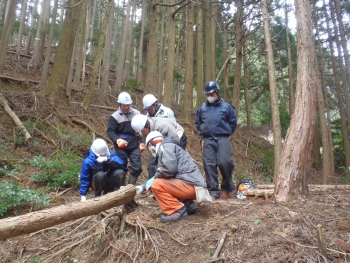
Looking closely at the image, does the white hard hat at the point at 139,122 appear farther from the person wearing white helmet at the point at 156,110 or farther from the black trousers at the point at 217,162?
the black trousers at the point at 217,162

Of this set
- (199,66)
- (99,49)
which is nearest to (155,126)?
(99,49)

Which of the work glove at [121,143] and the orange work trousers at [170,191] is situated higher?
the work glove at [121,143]

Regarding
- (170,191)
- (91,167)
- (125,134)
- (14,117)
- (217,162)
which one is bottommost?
(170,191)

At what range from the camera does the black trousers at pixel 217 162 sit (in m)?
5.20

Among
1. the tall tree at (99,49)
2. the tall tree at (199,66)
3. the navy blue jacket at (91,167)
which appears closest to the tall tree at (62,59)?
the tall tree at (99,49)

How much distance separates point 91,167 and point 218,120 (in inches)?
89.3

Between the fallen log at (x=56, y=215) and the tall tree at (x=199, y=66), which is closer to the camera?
the fallen log at (x=56, y=215)

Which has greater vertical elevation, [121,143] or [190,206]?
[121,143]

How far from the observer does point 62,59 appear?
384 inches

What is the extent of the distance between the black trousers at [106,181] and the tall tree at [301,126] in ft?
8.34

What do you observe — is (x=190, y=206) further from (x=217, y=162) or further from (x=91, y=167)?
(x=91, y=167)

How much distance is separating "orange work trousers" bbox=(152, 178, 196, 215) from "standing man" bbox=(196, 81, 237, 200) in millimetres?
1272

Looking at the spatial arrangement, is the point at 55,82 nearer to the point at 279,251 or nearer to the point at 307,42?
the point at 307,42

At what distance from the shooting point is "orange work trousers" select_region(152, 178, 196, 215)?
398cm
